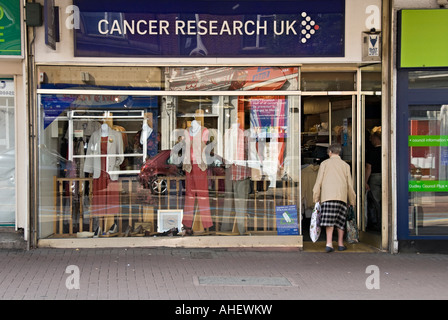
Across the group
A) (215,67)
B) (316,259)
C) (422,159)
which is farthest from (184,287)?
(422,159)

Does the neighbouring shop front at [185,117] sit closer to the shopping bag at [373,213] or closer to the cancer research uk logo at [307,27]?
the cancer research uk logo at [307,27]

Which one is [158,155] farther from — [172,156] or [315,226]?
[315,226]

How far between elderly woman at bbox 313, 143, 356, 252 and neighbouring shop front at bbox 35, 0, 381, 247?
463 millimetres

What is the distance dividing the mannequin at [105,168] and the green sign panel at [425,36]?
4762 mm

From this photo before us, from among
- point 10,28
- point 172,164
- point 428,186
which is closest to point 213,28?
point 172,164

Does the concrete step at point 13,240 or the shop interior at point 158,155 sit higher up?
the shop interior at point 158,155

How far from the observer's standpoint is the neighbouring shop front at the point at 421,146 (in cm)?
884

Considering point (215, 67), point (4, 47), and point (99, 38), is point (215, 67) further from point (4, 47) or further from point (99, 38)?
point (4, 47)

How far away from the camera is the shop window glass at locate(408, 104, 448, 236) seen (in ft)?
29.6

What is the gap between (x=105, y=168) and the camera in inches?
365

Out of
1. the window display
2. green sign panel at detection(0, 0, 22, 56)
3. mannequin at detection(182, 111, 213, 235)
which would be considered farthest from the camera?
mannequin at detection(182, 111, 213, 235)

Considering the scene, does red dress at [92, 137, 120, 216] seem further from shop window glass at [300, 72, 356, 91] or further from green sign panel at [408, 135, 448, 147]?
green sign panel at [408, 135, 448, 147]

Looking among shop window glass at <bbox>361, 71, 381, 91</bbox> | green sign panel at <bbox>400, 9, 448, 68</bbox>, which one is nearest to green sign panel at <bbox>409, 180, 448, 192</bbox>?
shop window glass at <bbox>361, 71, 381, 91</bbox>

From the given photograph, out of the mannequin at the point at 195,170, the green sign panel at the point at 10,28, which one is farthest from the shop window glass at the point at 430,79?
the green sign panel at the point at 10,28
